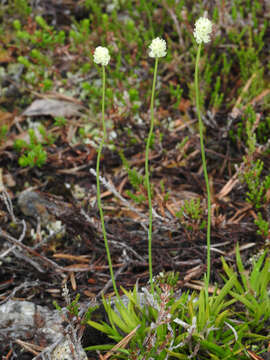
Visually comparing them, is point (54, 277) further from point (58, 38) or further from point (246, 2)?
point (246, 2)

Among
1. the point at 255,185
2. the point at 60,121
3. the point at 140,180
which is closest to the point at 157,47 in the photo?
the point at 140,180

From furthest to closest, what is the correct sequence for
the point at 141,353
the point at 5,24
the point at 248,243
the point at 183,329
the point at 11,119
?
the point at 5,24 < the point at 11,119 < the point at 248,243 < the point at 183,329 < the point at 141,353

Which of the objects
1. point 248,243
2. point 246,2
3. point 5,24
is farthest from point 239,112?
point 5,24

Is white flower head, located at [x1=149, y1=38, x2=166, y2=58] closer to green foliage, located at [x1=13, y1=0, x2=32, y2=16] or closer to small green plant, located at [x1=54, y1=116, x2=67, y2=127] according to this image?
small green plant, located at [x1=54, y1=116, x2=67, y2=127]

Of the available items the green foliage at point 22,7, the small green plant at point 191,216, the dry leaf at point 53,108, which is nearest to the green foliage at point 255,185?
the small green plant at point 191,216

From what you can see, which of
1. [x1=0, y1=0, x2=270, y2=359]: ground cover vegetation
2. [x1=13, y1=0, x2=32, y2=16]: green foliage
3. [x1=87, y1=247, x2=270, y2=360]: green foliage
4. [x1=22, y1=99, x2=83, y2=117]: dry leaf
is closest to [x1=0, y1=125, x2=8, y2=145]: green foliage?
[x1=0, y1=0, x2=270, y2=359]: ground cover vegetation

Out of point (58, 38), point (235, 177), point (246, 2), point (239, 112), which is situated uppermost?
point (246, 2)
